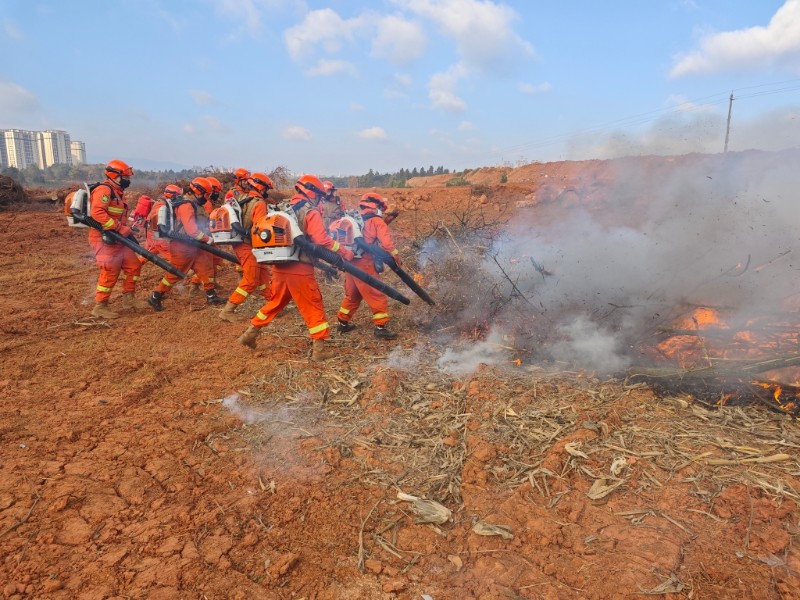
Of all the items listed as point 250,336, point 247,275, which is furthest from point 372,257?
point 247,275

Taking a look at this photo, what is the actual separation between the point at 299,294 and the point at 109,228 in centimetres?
349

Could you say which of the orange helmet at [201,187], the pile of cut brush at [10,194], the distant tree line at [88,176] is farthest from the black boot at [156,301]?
the distant tree line at [88,176]

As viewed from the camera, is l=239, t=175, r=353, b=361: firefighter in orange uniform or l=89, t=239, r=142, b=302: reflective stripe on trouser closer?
l=239, t=175, r=353, b=361: firefighter in orange uniform

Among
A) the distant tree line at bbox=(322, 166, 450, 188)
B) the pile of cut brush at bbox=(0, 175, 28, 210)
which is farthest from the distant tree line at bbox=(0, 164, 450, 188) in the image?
the pile of cut brush at bbox=(0, 175, 28, 210)

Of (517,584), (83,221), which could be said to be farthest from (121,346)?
(517,584)

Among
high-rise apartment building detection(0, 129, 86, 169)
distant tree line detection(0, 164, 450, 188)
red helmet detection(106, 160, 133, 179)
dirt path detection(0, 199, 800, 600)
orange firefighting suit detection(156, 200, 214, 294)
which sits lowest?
dirt path detection(0, 199, 800, 600)

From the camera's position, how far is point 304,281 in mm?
5371

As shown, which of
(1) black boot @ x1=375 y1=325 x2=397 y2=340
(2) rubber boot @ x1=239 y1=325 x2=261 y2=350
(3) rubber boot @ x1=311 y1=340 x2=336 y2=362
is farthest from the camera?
(1) black boot @ x1=375 y1=325 x2=397 y2=340

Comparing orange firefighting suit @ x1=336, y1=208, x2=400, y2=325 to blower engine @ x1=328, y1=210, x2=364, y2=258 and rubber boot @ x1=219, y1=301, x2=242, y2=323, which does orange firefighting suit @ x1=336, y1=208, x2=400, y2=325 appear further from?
rubber boot @ x1=219, y1=301, x2=242, y2=323

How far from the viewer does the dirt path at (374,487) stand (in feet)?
8.28

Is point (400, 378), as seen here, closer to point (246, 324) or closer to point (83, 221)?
point (246, 324)

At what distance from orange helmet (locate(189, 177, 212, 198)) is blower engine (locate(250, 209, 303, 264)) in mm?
3536

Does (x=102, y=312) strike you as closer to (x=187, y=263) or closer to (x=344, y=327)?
(x=187, y=263)

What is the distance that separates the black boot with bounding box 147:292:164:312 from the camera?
7766 millimetres
